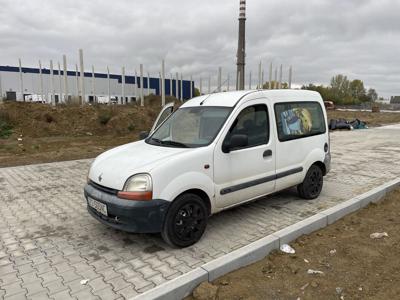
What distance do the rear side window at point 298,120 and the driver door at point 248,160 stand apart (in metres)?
0.28

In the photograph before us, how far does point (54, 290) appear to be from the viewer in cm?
299

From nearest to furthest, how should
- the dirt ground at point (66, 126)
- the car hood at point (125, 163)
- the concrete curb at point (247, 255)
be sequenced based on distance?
1. the concrete curb at point (247, 255)
2. the car hood at point (125, 163)
3. the dirt ground at point (66, 126)

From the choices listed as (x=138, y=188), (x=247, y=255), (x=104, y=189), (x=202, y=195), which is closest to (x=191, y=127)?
(x=202, y=195)

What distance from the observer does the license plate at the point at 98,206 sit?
3738 mm

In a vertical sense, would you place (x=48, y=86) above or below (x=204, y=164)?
above

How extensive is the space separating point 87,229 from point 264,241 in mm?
2466

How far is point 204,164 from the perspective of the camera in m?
3.88

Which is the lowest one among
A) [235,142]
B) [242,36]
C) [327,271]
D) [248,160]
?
[327,271]

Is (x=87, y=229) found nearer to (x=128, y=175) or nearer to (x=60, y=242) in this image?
(x=60, y=242)

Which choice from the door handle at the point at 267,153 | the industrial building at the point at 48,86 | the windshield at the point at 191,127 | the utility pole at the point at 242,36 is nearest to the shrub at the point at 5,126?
the utility pole at the point at 242,36

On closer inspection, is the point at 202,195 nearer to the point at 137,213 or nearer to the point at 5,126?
the point at 137,213

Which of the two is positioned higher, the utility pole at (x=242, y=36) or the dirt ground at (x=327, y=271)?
the utility pole at (x=242, y=36)

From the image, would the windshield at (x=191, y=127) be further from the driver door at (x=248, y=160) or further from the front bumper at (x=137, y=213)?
the front bumper at (x=137, y=213)

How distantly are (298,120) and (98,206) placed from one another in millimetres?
3522
